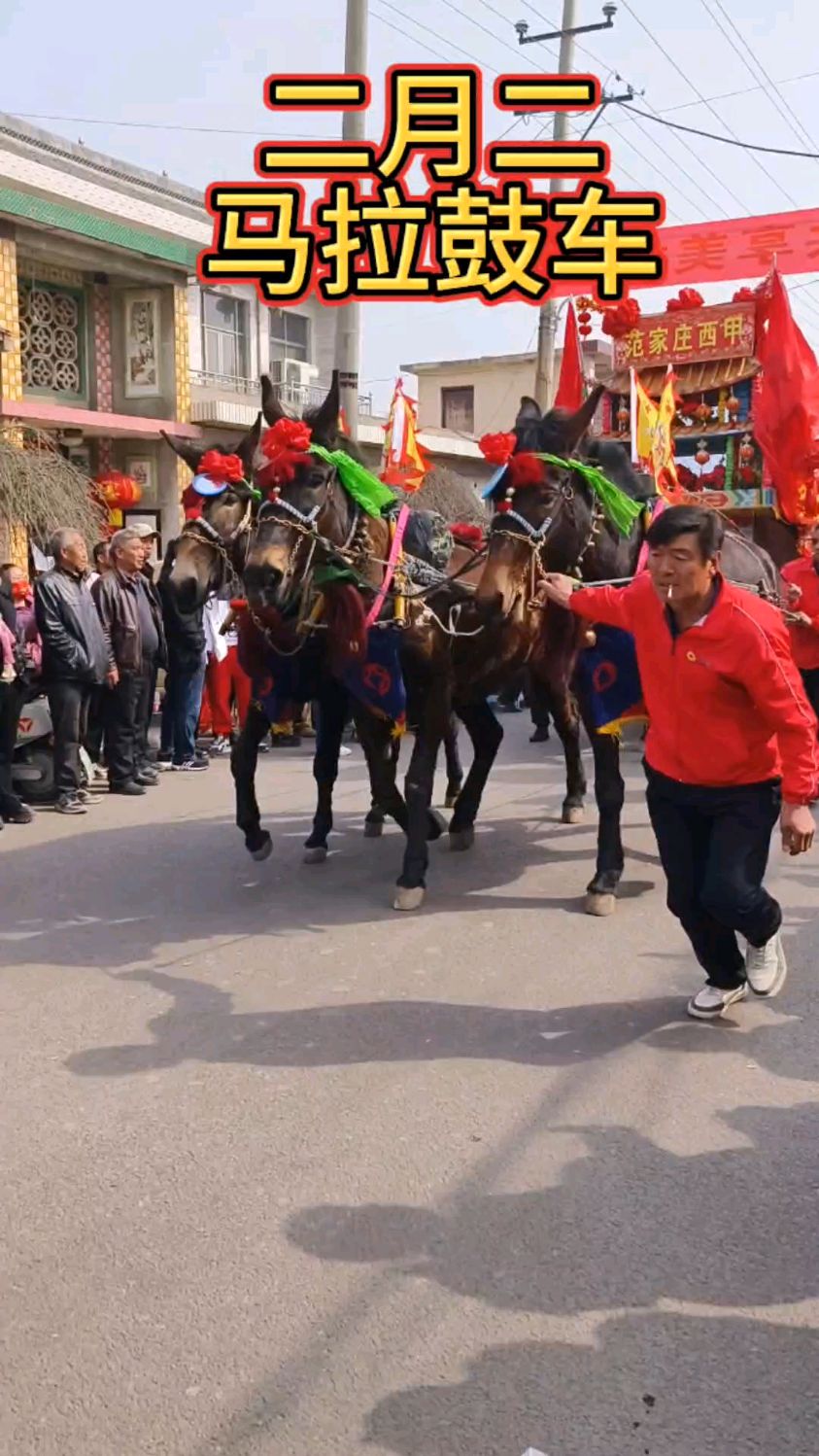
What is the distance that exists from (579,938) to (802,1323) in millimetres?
2858

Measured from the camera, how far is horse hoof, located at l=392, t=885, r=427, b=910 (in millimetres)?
6133

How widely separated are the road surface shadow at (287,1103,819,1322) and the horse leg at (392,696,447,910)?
257 cm

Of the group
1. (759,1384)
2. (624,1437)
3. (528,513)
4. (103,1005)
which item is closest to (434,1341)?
(624,1437)

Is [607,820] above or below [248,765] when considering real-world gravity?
below

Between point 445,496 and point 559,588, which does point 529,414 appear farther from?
point 445,496

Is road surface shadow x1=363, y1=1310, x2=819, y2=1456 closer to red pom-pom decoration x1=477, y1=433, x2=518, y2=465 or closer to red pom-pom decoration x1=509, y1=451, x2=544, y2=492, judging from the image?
red pom-pom decoration x1=509, y1=451, x2=544, y2=492

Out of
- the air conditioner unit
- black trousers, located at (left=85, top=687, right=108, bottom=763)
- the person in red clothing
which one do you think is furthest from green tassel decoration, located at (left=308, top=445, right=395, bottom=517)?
the air conditioner unit

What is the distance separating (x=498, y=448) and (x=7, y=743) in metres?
4.12

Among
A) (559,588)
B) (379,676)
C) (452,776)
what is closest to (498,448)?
(379,676)

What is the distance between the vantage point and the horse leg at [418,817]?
6.17 m

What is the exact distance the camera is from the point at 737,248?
42.9 feet

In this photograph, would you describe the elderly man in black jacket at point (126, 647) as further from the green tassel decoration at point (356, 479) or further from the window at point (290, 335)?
the window at point (290, 335)

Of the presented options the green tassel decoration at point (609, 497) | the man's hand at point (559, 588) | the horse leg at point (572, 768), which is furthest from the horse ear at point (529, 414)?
the horse leg at point (572, 768)

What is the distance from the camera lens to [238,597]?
6934 mm
